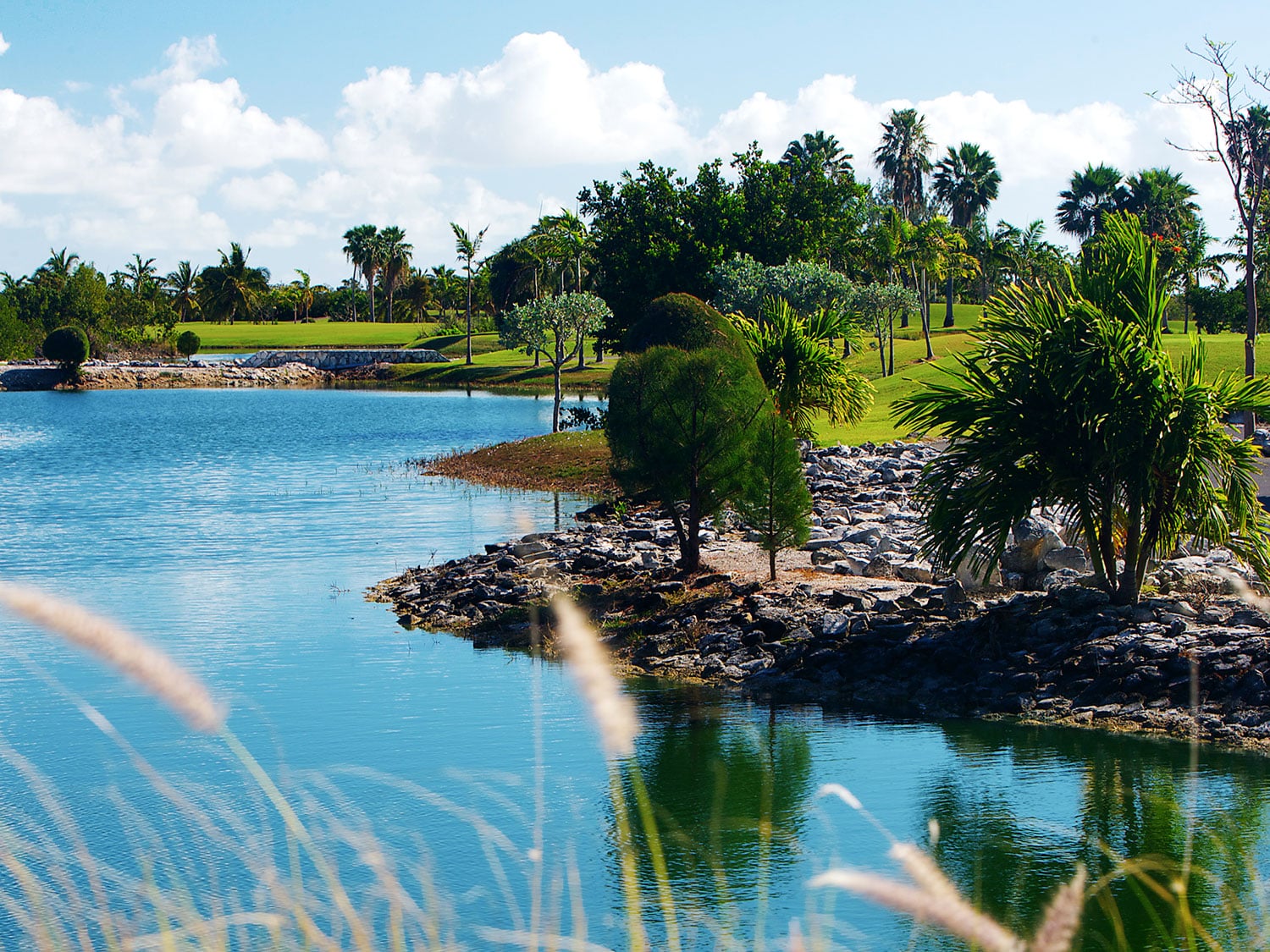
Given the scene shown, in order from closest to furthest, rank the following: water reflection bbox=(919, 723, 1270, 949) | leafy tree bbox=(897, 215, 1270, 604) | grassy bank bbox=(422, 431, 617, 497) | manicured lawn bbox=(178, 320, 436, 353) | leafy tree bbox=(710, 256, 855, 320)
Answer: water reflection bbox=(919, 723, 1270, 949) < leafy tree bbox=(897, 215, 1270, 604) < grassy bank bbox=(422, 431, 617, 497) < leafy tree bbox=(710, 256, 855, 320) < manicured lawn bbox=(178, 320, 436, 353)

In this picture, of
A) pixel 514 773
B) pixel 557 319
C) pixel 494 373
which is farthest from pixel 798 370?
pixel 494 373

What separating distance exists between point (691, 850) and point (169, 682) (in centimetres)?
817

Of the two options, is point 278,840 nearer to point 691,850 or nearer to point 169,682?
point 691,850

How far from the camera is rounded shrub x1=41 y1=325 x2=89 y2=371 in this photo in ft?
317

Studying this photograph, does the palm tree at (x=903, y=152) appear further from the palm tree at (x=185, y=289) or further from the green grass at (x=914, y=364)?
the palm tree at (x=185, y=289)

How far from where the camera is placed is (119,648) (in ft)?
9.05

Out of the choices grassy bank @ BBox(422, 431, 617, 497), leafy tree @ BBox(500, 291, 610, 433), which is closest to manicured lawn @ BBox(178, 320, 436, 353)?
leafy tree @ BBox(500, 291, 610, 433)

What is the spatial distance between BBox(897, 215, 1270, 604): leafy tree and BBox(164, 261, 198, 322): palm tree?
5973 inches

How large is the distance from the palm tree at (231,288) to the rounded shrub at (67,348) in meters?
54.8

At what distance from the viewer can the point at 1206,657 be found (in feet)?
44.7

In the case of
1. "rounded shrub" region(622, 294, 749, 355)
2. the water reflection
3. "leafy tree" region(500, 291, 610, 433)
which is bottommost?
the water reflection

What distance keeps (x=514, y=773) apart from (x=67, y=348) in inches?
3766

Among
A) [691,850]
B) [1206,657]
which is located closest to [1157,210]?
[1206,657]

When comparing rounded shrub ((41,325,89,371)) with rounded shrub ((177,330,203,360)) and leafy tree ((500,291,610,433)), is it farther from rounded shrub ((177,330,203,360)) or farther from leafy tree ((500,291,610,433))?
leafy tree ((500,291,610,433))
